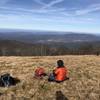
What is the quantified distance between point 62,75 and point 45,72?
3.56 m

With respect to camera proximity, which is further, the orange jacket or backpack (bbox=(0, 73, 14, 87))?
the orange jacket

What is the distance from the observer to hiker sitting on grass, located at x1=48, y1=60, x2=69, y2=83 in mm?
18953

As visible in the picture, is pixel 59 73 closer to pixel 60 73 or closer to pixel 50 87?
pixel 60 73

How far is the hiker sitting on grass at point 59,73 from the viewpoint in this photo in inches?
746

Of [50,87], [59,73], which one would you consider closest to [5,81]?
[50,87]

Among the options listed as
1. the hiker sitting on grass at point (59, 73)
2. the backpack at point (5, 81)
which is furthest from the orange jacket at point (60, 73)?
the backpack at point (5, 81)

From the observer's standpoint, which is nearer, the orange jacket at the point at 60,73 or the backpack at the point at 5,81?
the backpack at the point at 5,81

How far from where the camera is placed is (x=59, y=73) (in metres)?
19.0

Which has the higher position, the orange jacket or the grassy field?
the orange jacket

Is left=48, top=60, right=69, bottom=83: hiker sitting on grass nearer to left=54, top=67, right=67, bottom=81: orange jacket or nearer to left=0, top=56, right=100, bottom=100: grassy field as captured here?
left=54, top=67, right=67, bottom=81: orange jacket

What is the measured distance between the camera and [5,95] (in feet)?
55.5

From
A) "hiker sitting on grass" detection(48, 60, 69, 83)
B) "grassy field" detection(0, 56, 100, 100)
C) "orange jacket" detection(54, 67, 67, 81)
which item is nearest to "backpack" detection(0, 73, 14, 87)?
"grassy field" detection(0, 56, 100, 100)

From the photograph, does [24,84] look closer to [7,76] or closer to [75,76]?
[7,76]

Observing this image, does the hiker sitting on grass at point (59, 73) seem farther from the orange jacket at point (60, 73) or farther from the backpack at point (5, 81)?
the backpack at point (5, 81)
